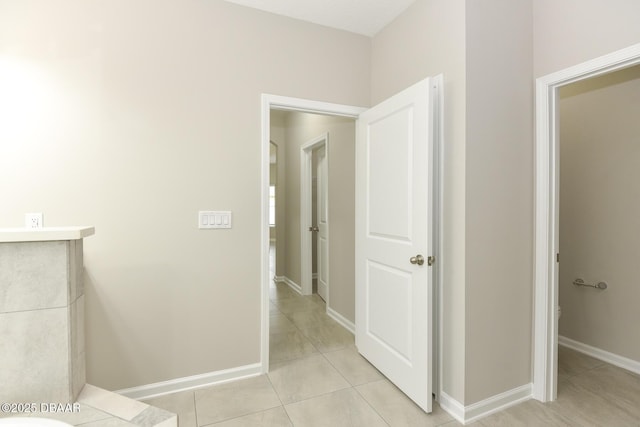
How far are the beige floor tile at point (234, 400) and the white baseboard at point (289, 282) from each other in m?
2.32

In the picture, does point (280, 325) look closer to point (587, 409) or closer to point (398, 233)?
point (398, 233)

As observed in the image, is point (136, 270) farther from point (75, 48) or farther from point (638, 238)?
point (638, 238)

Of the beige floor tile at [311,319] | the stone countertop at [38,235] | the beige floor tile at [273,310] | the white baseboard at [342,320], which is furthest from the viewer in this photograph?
the beige floor tile at [273,310]

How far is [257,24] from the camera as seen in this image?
2.36m

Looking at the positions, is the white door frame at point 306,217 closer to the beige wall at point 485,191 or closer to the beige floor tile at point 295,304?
the beige floor tile at point 295,304

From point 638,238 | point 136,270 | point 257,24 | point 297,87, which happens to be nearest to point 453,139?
point 297,87

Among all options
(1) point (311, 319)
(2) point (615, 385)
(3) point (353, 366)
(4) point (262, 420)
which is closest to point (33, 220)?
(4) point (262, 420)

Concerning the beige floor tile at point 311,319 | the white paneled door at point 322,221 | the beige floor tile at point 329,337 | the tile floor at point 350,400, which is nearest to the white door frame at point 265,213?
the tile floor at point 350,400

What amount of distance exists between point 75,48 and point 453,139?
235cm

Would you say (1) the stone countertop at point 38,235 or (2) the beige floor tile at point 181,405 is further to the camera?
(2) the beige floor tile at point 181,405

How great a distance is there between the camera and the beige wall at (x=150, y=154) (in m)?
1.86

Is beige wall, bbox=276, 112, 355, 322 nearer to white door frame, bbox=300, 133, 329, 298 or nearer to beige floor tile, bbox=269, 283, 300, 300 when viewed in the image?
white door frame, bbox=300, 133, 329, 298

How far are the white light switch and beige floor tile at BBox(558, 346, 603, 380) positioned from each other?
105 inches

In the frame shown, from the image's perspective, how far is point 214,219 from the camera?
2.25 m
